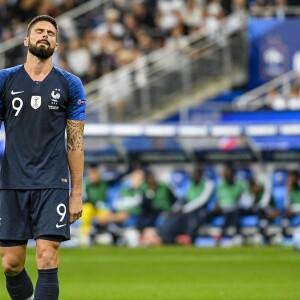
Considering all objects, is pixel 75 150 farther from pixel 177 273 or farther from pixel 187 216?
pixel 187 216

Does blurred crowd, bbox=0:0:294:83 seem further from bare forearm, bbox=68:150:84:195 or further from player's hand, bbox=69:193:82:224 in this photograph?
player's hand, bbox=69:193:82:224

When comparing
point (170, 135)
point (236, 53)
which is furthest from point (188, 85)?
point (170, 135)

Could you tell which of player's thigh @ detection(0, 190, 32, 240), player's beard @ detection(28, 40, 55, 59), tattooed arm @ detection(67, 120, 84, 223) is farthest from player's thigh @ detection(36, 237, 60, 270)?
player's beard @ detection(28, 40, 55, 59)

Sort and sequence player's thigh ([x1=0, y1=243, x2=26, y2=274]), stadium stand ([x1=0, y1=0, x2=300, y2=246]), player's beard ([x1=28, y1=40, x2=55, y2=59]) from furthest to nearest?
stadium stand ([x1=0, y1=0, x2=300, y2=246])
player's thigh ([x1=0, y1=243, x2=26, y2=274])
player's beard ([x1=28, y1=40, x2=55, y2=59])

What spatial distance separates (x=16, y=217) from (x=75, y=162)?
22.8 inches

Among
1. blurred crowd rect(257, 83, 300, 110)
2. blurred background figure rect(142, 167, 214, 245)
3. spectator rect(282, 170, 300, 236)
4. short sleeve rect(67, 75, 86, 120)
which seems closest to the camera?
short sleeve rect(67, 75, 86, 120)

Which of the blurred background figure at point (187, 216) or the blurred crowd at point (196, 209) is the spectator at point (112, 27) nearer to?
the blurred crowd at point (196, 209)

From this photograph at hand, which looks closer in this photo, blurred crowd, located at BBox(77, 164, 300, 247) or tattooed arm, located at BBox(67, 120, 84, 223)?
tattooed arm, located at BBox(67, 120, 84, 223)

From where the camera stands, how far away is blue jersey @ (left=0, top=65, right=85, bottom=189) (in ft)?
27.7

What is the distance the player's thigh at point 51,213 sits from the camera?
8.30m

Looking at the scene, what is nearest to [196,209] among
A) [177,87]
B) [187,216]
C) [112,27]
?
[187,216]

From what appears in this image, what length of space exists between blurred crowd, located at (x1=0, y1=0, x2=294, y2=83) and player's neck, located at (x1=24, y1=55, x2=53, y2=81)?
19.1m

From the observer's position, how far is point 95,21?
29.6m

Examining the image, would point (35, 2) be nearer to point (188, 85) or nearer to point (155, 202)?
point (188, 85)
